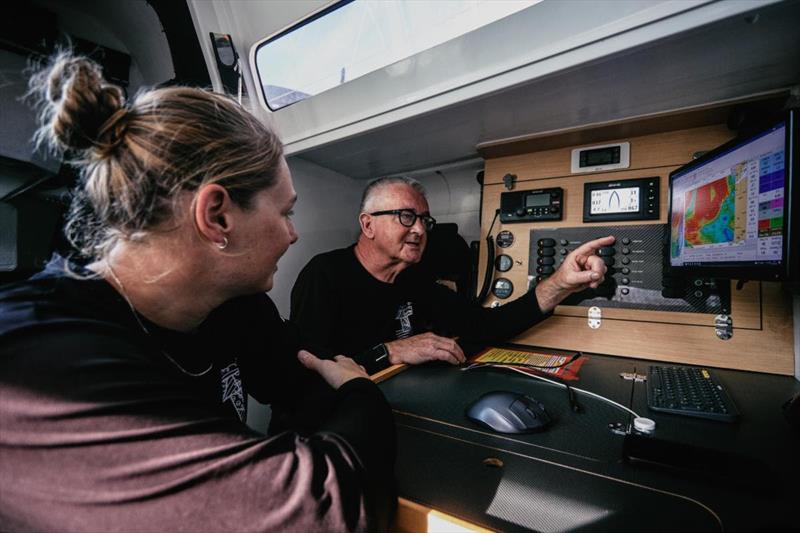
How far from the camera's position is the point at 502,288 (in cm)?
163

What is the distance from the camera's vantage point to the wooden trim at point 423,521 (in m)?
0.49

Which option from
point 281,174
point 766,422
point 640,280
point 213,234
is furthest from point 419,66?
point 766,422

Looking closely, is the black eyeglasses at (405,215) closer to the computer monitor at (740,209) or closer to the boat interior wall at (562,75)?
the boat interior wall at (562,75)

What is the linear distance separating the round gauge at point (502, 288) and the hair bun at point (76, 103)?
1.42 meters

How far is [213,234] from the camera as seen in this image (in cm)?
65

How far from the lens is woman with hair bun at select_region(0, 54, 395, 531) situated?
431 mm

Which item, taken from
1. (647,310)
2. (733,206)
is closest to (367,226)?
(647,310)

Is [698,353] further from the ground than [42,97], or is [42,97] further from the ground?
[42,97]

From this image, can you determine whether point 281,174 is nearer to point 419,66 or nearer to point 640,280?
point 419,66

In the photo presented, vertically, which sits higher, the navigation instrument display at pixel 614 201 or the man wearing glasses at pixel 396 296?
the navigation instrument display at pixel 614 201

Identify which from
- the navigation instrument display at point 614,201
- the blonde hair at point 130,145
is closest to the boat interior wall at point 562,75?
the navigation instrument display at point 614,201

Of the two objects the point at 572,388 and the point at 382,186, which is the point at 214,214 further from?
the point at 382,186

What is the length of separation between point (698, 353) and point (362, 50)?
1.63m

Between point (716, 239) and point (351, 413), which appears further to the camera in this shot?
point (716, 239)
